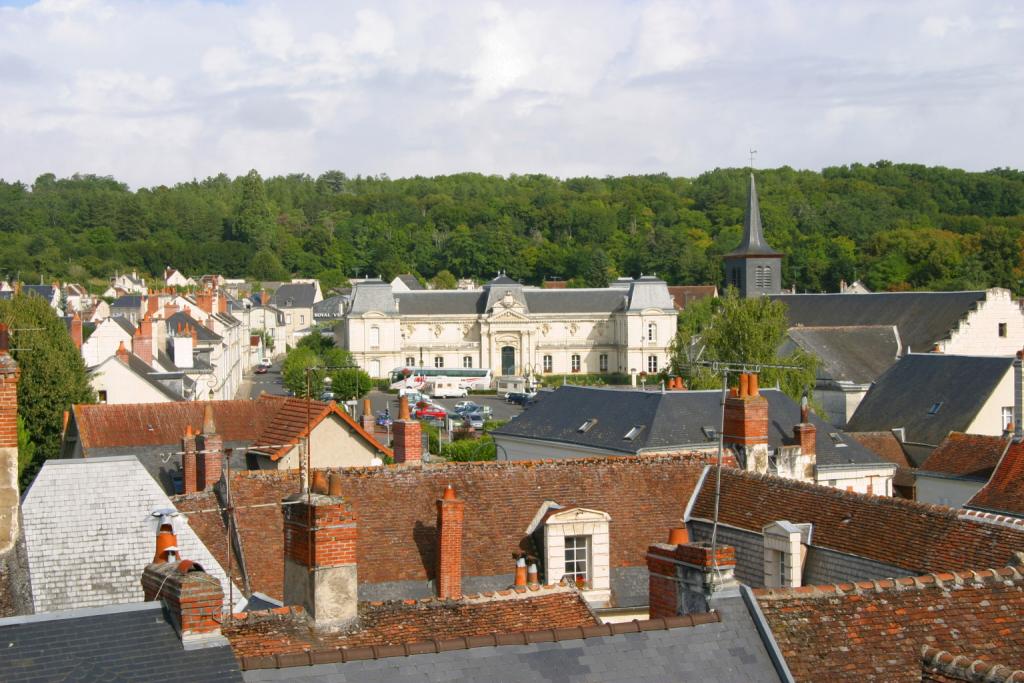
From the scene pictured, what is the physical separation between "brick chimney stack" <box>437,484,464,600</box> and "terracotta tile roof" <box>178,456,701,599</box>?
1.13 feet

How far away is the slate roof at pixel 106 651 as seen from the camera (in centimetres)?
736

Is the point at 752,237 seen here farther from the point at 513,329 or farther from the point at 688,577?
the point at 688,577

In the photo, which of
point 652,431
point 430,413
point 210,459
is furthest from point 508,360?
point 210,459

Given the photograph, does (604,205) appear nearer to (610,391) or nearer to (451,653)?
(610,391)

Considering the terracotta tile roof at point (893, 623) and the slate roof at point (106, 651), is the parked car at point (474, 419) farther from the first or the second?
the slate roof at point (106, 651)

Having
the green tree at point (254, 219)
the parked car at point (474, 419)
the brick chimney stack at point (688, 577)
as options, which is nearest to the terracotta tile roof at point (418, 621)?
the brick chimney stack at point (688, 577)

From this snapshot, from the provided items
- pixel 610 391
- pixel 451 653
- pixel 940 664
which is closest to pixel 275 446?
pixel 610 391

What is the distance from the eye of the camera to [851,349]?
5534 centimetres

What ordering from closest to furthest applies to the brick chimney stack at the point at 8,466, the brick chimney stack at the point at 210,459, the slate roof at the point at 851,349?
the brick chimney stack at the point at 8,466, the brick chimney stack at the point at 210,459, the slate roof at the point at 851,349

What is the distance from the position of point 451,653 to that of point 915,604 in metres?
4.02

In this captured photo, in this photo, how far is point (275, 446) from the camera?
19547 mm

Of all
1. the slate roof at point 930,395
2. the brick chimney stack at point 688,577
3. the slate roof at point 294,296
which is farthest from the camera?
the slate roof at point 294,296

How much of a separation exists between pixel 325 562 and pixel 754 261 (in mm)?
80247

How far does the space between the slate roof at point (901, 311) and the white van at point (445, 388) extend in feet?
68.4
